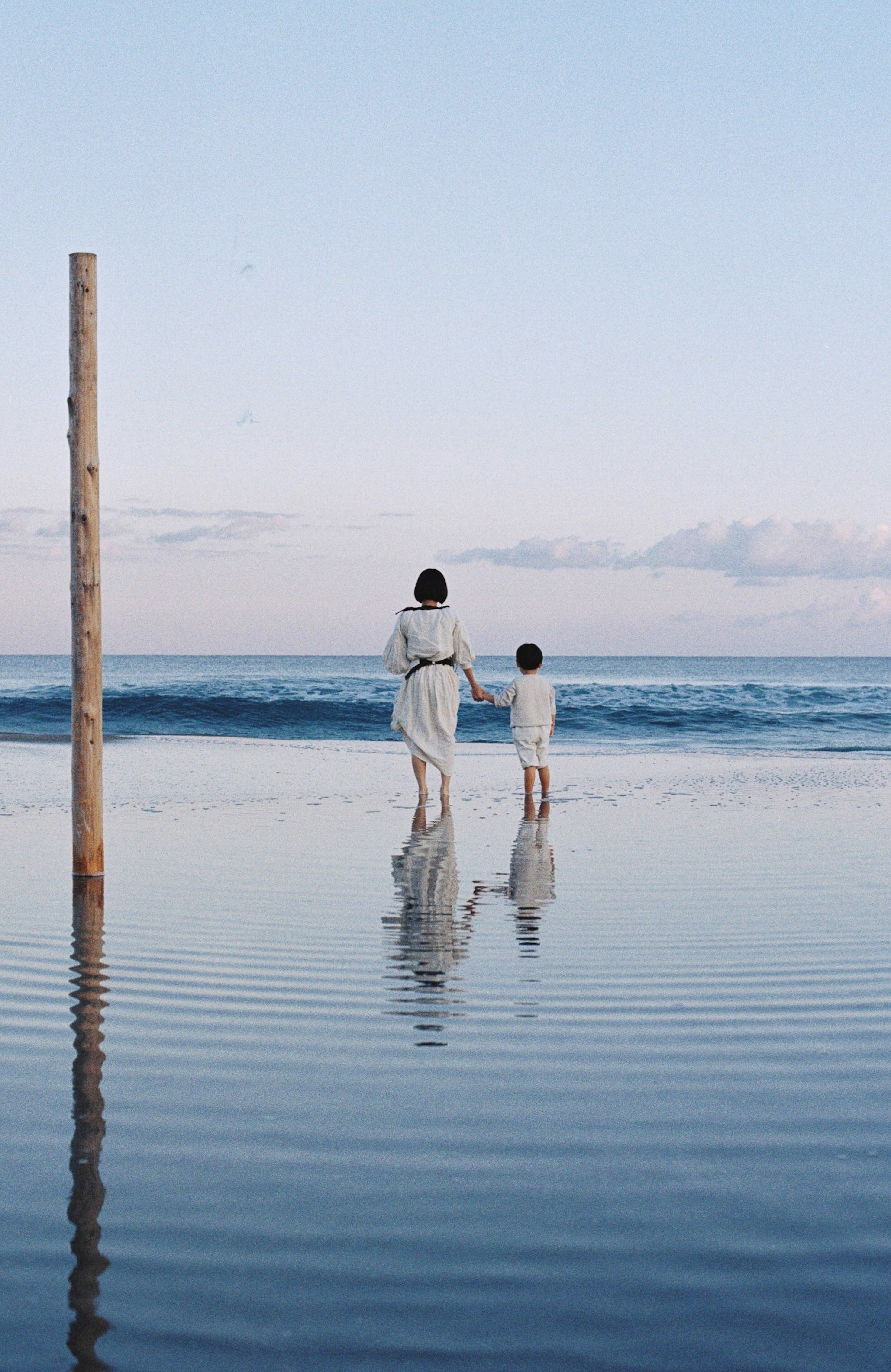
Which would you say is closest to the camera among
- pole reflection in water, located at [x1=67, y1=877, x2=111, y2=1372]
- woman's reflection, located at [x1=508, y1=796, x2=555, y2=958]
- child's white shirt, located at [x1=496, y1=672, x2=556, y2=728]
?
pole reflection in water, located at [x1=67, y1=877, x2=111, y2=1372]

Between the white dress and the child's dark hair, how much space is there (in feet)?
2.79

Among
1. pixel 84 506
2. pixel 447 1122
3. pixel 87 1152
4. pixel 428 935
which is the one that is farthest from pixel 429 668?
pixel 87 1152

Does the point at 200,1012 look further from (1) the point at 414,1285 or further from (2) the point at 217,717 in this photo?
(2) the point at 217,717

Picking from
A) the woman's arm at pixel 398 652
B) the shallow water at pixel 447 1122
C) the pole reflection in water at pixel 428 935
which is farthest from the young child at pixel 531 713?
the shallow water at pixel 447 1122

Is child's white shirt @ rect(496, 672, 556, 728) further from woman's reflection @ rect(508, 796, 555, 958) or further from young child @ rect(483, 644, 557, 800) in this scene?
woman's reflection @ rect(508, 796, 555, 958)

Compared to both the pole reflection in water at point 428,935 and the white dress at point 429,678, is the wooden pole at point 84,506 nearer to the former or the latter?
the pole reflection in water at point 428,935

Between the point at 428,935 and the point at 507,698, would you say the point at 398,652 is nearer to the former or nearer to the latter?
the point at 507,698

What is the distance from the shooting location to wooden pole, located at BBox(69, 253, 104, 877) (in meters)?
6.52

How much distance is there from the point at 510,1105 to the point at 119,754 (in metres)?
14.2

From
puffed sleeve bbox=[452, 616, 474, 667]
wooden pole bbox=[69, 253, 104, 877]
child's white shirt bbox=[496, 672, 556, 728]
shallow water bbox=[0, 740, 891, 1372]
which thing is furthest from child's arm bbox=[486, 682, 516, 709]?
wooden pole bbox=[69, 253, 104, 877]

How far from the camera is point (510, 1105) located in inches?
119

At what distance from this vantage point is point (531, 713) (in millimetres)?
11641

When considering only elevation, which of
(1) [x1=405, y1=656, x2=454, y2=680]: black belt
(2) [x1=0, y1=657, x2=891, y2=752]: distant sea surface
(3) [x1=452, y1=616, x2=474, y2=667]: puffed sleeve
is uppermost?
(3) [x1=452, y1=616, x2=474, y2=667]: puffed sleeve

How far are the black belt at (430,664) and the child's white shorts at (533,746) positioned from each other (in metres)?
0.86
